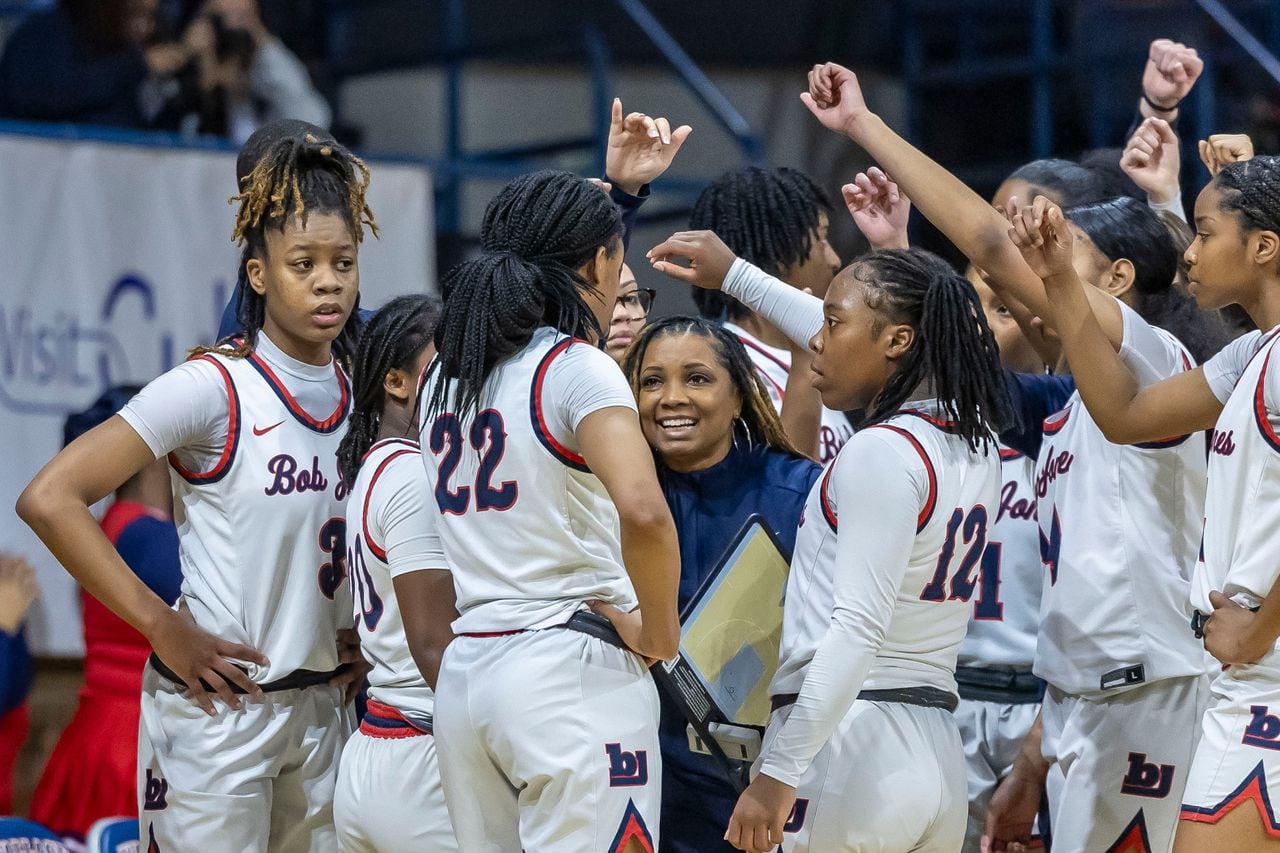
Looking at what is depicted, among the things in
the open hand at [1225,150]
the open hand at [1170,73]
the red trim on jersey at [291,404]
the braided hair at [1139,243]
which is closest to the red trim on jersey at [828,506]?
the braided hair at [1139,243]

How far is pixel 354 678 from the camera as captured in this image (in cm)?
368

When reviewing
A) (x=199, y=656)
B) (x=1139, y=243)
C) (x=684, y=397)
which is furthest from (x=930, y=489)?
(x=199, y=656)

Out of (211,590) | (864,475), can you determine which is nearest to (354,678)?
(211,590)

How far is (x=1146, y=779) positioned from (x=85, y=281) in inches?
173

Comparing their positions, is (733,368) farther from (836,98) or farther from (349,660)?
(349,660)

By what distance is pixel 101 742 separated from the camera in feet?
15.3

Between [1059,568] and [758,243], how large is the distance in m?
1.30

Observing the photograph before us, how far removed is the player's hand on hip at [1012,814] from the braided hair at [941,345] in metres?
1.07

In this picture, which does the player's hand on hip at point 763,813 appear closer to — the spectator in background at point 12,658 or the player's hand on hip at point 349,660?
the player's hand on hip at point 349,660

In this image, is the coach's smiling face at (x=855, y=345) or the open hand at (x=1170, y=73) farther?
the open hand at (x=1170, y=73)

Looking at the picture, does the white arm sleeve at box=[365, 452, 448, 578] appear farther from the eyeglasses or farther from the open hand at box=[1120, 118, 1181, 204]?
the open hand at box=[1120, 118, 1181, 204]

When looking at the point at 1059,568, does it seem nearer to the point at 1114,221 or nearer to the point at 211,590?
the point at 1114,221

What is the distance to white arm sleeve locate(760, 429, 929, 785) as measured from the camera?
2.84 metres

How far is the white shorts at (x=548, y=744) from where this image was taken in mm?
2736
